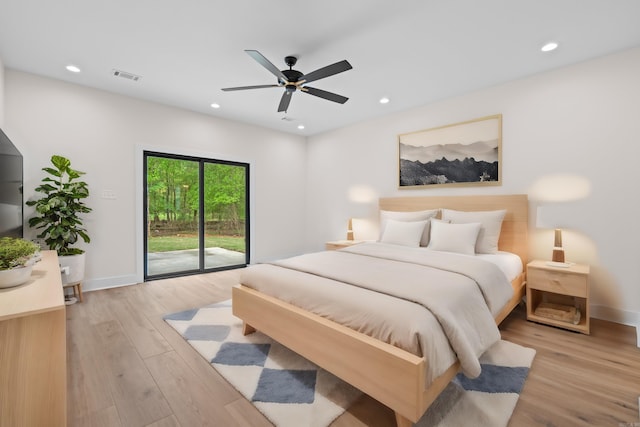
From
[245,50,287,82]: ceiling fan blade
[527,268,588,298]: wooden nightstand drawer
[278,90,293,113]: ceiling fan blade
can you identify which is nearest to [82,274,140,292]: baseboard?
[278,90,293,113]: ceiling fan blade

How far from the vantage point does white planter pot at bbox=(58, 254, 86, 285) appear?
313cm

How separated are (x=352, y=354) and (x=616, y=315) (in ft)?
9.70

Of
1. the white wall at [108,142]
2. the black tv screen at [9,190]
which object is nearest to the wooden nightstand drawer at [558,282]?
the white wall at [108,142]

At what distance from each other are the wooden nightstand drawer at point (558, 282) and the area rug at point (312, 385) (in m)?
0.78

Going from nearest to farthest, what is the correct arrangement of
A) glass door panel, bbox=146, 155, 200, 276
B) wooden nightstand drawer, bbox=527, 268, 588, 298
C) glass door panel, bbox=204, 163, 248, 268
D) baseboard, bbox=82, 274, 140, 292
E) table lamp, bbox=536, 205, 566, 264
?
wooden nightstand drawer, bbox=527, 268, 588, 298 → table lamp, bbox=536, 205, 566, 264 → baseboard, bbox=82, 274, 140, 292 → glass door panel, bbox=146, 155, 200, 276 → glass door panel, bbox=204, 163, 248, 268

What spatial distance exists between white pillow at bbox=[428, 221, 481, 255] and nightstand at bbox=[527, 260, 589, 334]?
1.83ft

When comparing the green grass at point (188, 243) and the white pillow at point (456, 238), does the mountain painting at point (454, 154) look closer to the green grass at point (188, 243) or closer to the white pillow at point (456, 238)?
the white pillow at point (456, 238)

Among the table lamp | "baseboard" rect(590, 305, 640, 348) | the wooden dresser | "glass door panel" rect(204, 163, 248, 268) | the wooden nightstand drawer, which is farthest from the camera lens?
"glass door panel" rect(204, 163, 248, 268)

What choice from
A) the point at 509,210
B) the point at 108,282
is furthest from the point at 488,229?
the point at 108,282

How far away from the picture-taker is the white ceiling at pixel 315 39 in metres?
2.15

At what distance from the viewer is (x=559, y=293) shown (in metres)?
2.70

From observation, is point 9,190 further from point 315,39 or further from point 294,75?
point 315,39

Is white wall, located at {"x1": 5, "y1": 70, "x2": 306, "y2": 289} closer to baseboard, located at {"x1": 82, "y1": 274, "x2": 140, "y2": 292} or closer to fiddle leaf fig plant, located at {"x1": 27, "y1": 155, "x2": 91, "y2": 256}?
Answer: baseboard, located at {"x1": 82, "y1": 274, "x2": 140, "y2": 292}

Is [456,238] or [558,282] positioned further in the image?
[456,238]
